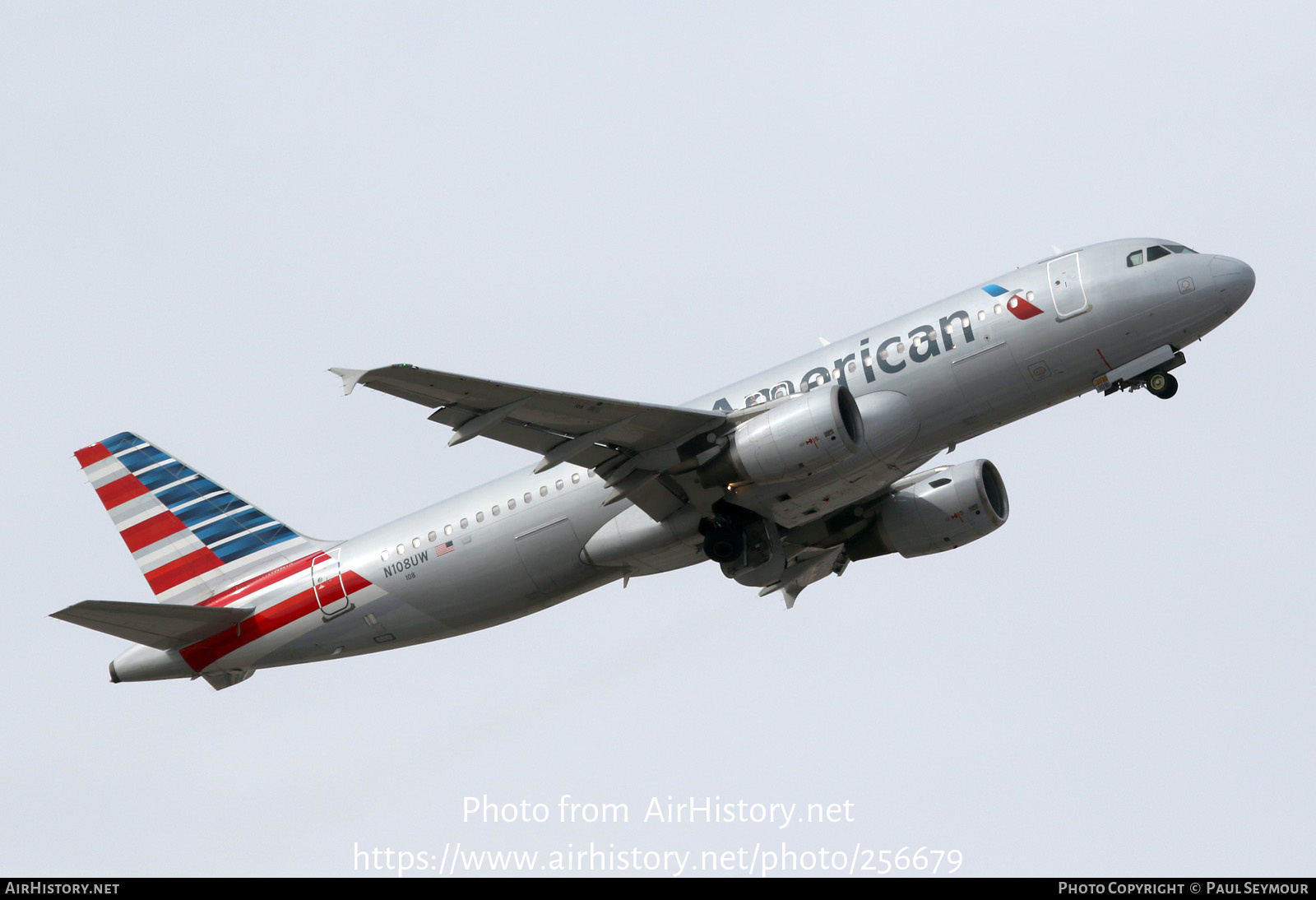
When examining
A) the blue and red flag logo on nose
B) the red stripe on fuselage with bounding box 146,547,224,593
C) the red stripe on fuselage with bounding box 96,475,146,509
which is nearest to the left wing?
the blue and red flag logo on nose

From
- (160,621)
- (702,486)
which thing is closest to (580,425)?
(702,486)

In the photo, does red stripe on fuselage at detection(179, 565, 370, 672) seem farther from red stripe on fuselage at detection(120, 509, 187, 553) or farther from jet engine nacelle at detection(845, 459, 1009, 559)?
jet engine nacelle at detection(845, 459, 1009, 559)

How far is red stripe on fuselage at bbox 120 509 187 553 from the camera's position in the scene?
35.7 metres

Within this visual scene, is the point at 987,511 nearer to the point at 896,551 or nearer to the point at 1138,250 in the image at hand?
the point at 896,551

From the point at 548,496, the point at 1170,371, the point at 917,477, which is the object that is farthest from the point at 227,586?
the point at 1170,371

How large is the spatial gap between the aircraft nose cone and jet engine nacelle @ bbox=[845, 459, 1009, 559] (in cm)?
793

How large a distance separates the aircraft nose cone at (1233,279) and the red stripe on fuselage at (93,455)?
88.7 ft

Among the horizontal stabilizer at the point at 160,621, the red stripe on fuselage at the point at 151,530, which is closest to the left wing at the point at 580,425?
the horizontal stabilizer at the point at 160,621

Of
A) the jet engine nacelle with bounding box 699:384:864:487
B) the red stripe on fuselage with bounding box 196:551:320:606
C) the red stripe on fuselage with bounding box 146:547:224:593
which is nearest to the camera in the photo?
the jet engine nacelle with bounding box 699:384:864:487

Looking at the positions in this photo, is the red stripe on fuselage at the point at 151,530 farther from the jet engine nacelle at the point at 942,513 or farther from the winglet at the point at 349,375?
the jet engine nacelle at the point at 942,513

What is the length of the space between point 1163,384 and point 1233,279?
250cm
